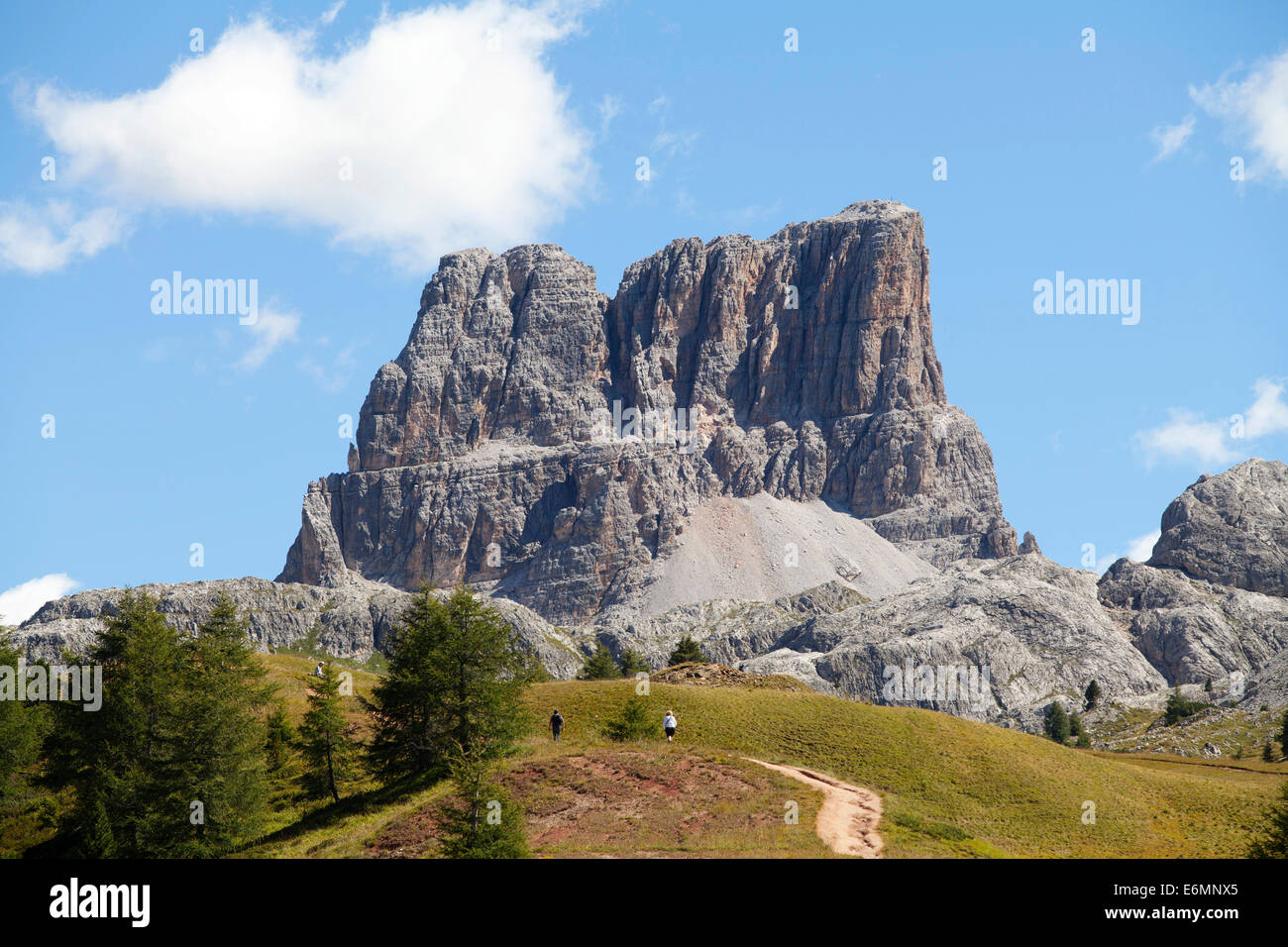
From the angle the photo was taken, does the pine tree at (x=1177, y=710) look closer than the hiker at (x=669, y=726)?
No

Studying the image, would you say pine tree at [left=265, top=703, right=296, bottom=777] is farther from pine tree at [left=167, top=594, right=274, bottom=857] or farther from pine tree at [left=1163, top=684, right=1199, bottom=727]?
pine tree at [left=1163, top=684, right=1199, bottom=727]

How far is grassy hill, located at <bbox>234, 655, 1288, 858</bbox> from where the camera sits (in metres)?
49.9

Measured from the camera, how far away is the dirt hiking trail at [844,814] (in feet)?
158

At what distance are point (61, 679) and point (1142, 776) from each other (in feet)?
210

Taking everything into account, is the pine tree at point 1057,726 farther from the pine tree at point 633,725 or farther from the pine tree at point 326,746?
the pine tree at point 326,746

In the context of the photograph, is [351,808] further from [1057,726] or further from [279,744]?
[1057,726]

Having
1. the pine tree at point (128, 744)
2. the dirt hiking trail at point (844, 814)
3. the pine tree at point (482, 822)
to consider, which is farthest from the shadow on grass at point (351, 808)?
the dirt hiking trail at point (844, 814)

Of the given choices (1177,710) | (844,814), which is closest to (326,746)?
(844,814)

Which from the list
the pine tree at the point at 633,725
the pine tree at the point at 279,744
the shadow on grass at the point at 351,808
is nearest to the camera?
the shadow on grass at the point at 351,808

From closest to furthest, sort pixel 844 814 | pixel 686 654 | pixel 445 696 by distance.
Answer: pixel 844 814, pixel 445 696, pixel 686 654

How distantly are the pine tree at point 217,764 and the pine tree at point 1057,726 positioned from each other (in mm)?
132941

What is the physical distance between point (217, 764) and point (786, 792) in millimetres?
27339

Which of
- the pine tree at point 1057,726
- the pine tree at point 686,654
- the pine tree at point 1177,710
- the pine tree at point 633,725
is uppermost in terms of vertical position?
the pine tree at point 633,725

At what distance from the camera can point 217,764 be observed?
60.0 meters
